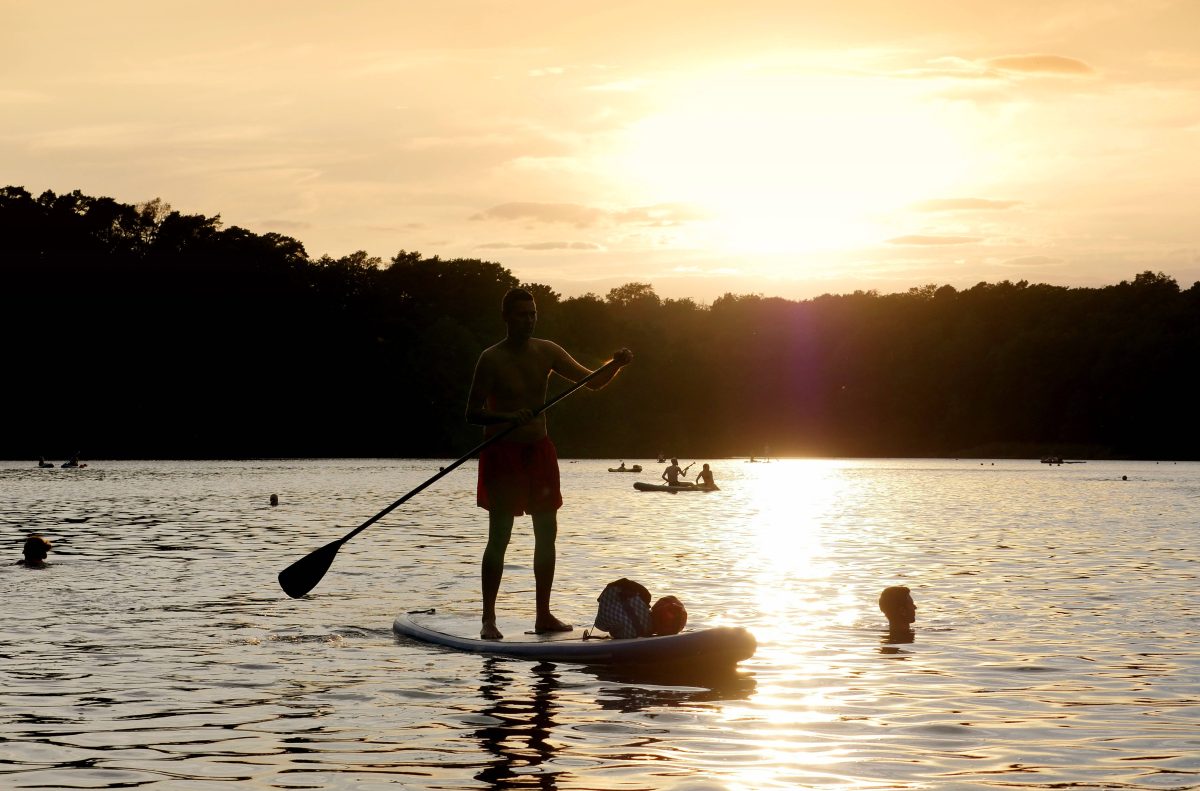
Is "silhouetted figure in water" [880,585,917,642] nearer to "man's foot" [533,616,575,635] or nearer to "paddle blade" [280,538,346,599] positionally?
"man's foot" [533,616,575,635]

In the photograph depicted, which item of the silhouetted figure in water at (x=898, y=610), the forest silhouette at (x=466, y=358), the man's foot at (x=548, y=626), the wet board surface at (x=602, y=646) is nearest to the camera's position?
the wet board surface at (x=602, y=646)

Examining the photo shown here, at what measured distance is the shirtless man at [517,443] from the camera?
13352 mm

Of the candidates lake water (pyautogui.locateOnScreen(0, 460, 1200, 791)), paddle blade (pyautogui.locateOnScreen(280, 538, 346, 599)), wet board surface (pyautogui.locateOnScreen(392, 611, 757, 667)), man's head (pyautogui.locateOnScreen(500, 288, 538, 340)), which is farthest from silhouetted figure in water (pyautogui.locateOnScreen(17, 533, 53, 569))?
man's head (pyautogui.locateOnScreen(500, 288, 538, 340))

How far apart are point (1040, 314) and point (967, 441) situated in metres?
16.6

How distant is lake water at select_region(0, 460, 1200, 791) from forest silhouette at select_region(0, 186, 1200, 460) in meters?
104

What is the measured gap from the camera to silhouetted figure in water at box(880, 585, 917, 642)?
14984mm

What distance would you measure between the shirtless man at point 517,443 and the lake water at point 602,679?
42.9 inches

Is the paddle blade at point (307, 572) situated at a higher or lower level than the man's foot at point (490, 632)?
higher

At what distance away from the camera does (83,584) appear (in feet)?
67.6

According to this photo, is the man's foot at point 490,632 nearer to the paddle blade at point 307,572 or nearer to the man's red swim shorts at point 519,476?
the man's red swim shorts at point 519,476

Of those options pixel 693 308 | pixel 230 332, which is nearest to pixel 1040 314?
pixel 693 308

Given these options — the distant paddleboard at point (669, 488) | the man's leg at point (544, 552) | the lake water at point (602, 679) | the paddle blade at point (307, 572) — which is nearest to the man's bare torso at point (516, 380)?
the man's leg at point (544, 552)

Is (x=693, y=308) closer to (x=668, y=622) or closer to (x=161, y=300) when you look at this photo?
(x=161, y=300)

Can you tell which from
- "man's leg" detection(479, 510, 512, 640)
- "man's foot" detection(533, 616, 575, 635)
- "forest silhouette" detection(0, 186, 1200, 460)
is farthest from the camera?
"forest silhouette" detection(0, 186, 1200, 460)
